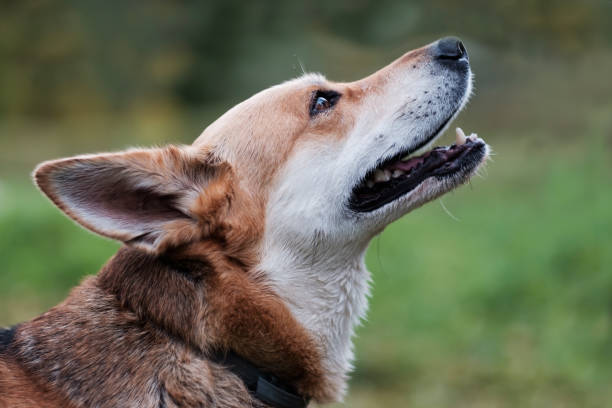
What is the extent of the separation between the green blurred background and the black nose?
71cm

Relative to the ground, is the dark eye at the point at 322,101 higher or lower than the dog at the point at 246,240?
higher

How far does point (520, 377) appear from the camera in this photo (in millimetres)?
5469

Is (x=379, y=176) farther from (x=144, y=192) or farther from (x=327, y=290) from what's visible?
(x=144, y=192)

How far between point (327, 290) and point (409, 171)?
63cm

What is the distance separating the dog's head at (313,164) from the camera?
299 centimetres

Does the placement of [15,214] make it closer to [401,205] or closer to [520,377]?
[520,377]

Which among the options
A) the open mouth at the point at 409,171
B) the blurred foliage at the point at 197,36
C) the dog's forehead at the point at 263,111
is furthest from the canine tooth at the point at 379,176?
the blurred foliage at the point at 197,36

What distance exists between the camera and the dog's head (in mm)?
2986

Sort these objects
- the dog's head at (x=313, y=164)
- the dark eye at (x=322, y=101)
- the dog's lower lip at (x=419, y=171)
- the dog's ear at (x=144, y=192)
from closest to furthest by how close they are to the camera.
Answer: the dog's ear at (x=144, y=192) → the dog's head at (x=313, y=164) → the dog's lower lip at (x=419, y=171) → the dark eye at (x=322, y=101)

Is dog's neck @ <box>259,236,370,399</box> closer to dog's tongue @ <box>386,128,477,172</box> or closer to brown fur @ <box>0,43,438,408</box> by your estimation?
brown fur @ <box>0,43,438,408</box>

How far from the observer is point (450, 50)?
11.2ft

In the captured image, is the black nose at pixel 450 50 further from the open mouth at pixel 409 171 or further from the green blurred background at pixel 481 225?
the green blurred background at pixel 481 225

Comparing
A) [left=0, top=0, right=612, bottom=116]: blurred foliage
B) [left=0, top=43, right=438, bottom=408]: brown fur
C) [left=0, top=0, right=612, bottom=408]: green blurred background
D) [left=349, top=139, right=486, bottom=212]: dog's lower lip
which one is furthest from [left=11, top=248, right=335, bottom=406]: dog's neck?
[left=0, top=0, right=612, bottom=116]: blurred foliage

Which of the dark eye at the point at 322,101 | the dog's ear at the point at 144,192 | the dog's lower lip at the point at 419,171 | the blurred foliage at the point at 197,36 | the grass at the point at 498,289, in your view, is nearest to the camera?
the dog's ear at the point at 144,192
